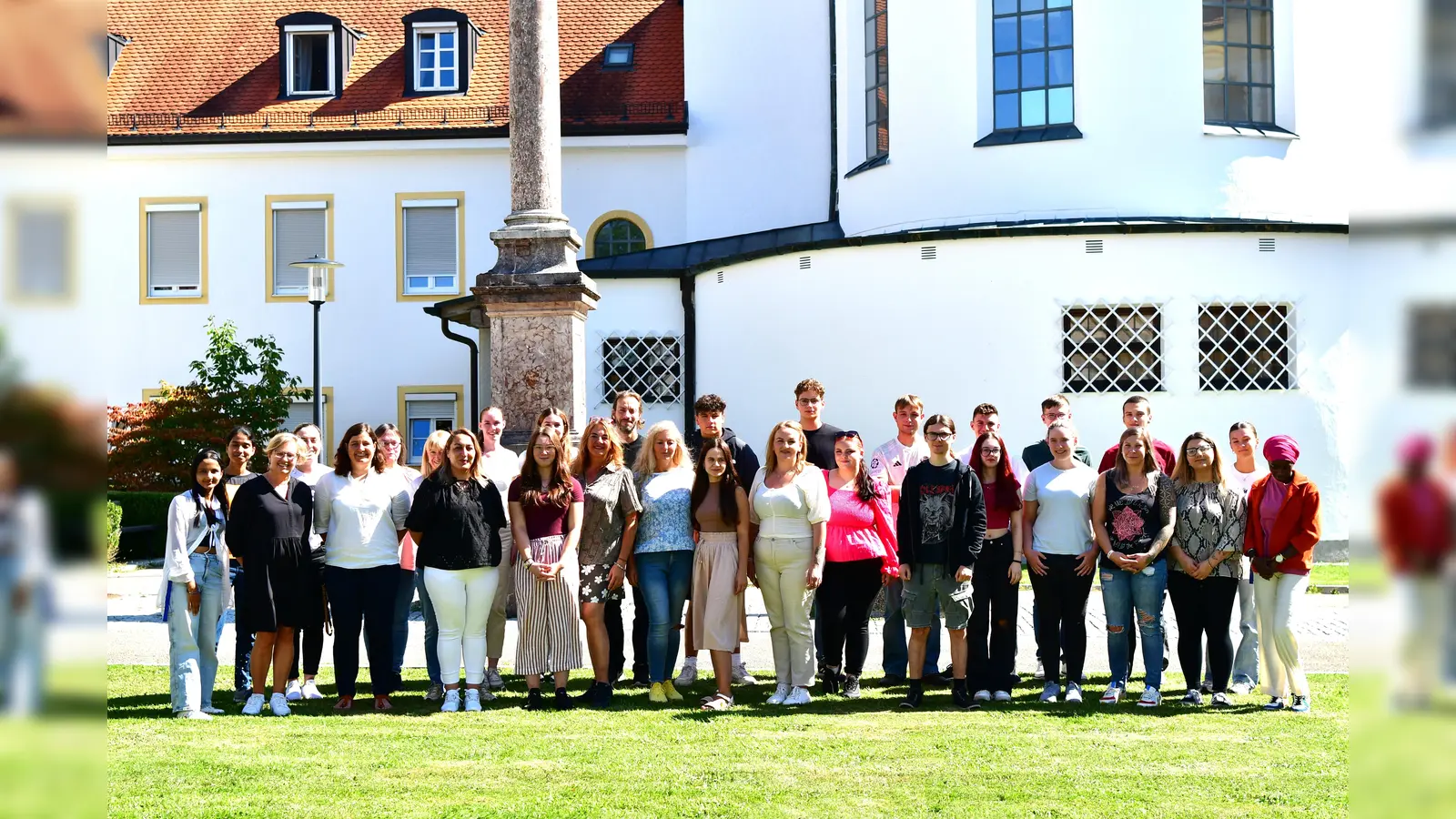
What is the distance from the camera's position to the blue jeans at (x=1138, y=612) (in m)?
9.70

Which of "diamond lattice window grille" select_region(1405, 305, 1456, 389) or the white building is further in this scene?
the white building

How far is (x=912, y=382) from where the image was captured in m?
19.6

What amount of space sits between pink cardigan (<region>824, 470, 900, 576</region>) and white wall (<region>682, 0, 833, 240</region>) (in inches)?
671

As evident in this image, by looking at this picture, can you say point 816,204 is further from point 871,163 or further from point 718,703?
point 718,703

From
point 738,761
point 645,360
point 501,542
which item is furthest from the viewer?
point 645,360

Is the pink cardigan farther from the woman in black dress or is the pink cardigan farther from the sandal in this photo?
the woman in black dress

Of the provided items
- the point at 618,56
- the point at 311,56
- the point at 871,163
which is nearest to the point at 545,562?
the point at 871,163

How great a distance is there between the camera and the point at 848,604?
1018cm

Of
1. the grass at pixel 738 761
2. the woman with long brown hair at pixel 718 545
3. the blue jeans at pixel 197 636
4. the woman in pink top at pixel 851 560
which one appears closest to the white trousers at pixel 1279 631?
the grass at pixel 738 761

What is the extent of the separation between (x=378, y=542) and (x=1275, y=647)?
573 centimetres

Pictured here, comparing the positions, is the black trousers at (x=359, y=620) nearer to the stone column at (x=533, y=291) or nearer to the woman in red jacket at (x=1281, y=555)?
the stone column at (x=533, y=291)

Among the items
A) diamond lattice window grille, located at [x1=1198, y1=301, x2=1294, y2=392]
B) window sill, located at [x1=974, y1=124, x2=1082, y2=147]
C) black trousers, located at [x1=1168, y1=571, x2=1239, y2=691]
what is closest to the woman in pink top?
black trousers, located at [x1=1168, y1=571, x2=1239, y2=691]

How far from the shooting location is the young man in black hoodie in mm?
9688

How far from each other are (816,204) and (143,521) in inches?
498
